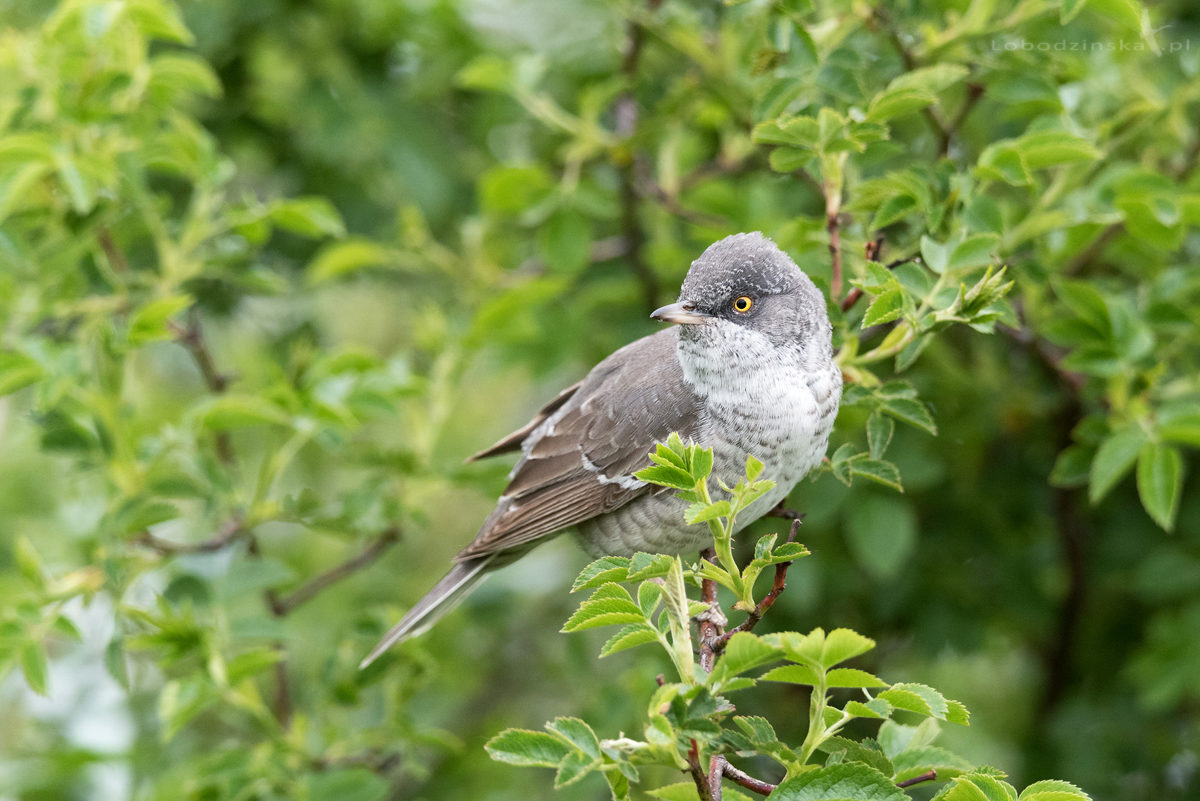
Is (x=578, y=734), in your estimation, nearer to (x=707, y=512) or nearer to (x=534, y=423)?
(x=707, y=512)

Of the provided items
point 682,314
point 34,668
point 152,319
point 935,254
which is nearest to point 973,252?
point 935,254

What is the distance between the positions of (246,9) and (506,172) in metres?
→ 1.60

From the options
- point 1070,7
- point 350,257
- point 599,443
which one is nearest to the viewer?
point 1070,7

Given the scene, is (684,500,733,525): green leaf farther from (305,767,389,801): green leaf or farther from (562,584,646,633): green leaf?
(305,767,389,801): green leaf

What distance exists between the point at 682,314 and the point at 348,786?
1.58 meters

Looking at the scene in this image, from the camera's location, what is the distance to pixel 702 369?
2.84m

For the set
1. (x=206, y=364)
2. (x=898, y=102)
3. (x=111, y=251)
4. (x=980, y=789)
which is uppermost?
(x=898, y=102)

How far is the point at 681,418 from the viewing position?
2.90m

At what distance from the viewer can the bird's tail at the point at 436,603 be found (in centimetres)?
326

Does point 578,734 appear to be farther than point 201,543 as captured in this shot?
No

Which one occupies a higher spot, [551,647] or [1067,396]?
[1067,396]

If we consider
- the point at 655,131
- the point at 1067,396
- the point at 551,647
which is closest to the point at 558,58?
the point at 655,131

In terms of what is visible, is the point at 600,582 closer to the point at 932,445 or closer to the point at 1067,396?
the point at 932,445

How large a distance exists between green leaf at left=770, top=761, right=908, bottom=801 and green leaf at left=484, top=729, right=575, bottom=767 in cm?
34
